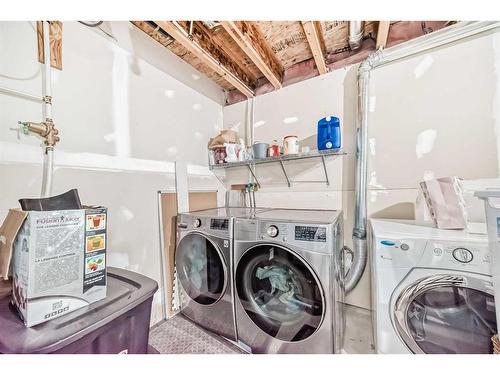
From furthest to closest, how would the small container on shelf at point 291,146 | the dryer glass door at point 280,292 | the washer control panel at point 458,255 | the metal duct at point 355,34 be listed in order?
1. the small container on shelf at point 291,146
2. the metal duct at point 355,34
3. the dryer glass door at point 280,292
4. the washer control panel at point 458,255

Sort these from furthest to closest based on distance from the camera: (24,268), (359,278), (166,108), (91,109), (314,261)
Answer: (166,108) < (359,278) < (91,109) < (314,261) < (24,268)

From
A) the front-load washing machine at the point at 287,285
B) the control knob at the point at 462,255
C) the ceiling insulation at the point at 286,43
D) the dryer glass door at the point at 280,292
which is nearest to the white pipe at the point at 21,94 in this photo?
the ceiling insulation at the point at 286,43

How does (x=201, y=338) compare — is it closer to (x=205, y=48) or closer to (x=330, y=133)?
(x=330, y=133)

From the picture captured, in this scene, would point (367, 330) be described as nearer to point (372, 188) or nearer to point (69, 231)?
point (372, 188)

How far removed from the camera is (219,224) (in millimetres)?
1409

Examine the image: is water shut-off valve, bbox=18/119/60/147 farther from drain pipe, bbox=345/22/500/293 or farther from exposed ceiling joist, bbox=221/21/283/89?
drain pipe, bbox=345/22/500/293

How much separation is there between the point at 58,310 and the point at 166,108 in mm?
1647

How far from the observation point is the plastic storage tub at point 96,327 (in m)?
0.57

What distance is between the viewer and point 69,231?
0.70 m

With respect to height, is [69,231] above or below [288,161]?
below

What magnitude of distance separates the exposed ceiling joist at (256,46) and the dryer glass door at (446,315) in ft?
6.06

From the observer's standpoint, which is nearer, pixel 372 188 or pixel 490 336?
pixel 490 336

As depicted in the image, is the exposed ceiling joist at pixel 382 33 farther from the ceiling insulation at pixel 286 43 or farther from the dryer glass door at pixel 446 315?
the dryer glass door at pixel 446 315
